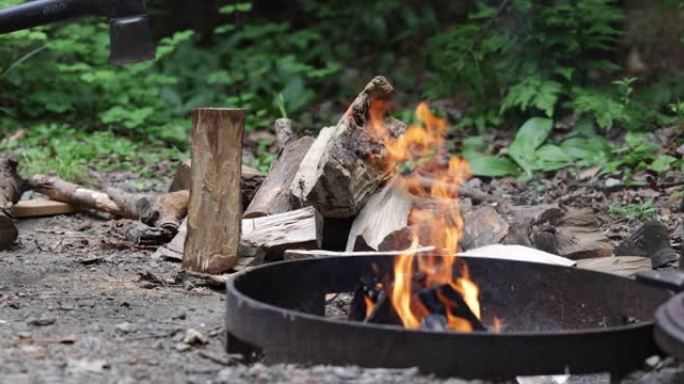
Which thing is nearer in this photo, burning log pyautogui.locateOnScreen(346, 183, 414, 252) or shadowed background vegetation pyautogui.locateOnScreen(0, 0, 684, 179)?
burning log pyautogui.locateOnScreen(346, 183, 414, 252)

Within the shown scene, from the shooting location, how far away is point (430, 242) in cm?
420

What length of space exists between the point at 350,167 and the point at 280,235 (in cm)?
45

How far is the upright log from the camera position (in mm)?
4125

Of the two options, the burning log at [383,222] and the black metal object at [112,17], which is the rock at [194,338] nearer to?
the burning log at [383,222]

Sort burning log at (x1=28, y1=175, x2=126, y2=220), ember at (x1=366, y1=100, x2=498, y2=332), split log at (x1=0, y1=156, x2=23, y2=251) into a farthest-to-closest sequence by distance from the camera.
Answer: burning log at (x1=28, y1=175, x2=126, y2=220), split log at (x1=0, y1=156, x2=23, y2=251), ember at (x1=366, y1=100, x2=498, y2=332)

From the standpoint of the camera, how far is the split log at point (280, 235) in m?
4.24

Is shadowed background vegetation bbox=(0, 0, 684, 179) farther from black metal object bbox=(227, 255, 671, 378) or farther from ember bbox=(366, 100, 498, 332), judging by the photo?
black metal object bbox=(227, 255, 671, 378)

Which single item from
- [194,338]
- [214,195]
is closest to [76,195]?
[214,195]

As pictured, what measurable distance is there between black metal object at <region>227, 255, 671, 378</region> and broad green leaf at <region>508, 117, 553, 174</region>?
3.10 m

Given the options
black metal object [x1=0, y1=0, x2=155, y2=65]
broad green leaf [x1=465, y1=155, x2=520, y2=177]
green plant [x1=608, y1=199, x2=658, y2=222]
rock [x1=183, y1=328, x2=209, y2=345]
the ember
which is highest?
black metal object [x1=0, y1=0, x2=155, y2=65]

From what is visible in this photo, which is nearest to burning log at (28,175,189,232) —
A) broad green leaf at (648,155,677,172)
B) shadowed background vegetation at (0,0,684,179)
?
shadowed background vegetation at (0,0,684,179)

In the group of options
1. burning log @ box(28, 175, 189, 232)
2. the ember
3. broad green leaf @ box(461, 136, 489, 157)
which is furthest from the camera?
broad green leaf @ box(461, 136, 489, 157)

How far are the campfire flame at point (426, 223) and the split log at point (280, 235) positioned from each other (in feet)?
1.31

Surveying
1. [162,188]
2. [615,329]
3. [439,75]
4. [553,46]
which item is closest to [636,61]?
[553,46]
